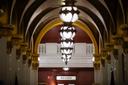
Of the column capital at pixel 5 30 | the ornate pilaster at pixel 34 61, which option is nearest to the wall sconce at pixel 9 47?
the column capital at pixel 5 30

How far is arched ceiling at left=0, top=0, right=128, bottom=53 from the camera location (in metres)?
21.7

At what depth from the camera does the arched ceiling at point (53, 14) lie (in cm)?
2169

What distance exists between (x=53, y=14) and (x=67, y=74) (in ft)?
39.2

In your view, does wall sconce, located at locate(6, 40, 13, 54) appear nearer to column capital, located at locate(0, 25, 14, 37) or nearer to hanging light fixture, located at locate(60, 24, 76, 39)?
column capital, located at locate(0, 25, 14, 37)

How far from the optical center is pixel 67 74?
41.4m

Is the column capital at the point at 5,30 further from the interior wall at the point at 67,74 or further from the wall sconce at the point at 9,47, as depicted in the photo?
the interior wall at the point at 67,74

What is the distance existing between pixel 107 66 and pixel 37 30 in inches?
280

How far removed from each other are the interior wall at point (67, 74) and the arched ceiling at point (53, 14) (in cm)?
803

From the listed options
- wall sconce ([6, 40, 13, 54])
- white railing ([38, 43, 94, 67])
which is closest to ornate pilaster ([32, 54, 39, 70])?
white railing ([38, 43, 94, 67])

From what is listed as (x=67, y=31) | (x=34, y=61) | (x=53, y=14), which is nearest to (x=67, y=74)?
(x=34, y=61)

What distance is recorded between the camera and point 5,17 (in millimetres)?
19094

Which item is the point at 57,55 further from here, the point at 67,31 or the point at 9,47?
the point at 67,31

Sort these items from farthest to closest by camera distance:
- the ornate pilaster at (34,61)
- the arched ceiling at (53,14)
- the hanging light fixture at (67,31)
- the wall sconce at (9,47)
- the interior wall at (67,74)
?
the interior wall at (67,74)
the ornate pilaster at (34,61)
the arched ceiling at (53,14)
the wall sconce at (9,47)
the hanging light fixture at (67,31)

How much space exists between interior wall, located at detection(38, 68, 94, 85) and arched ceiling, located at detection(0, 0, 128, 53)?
803cm
